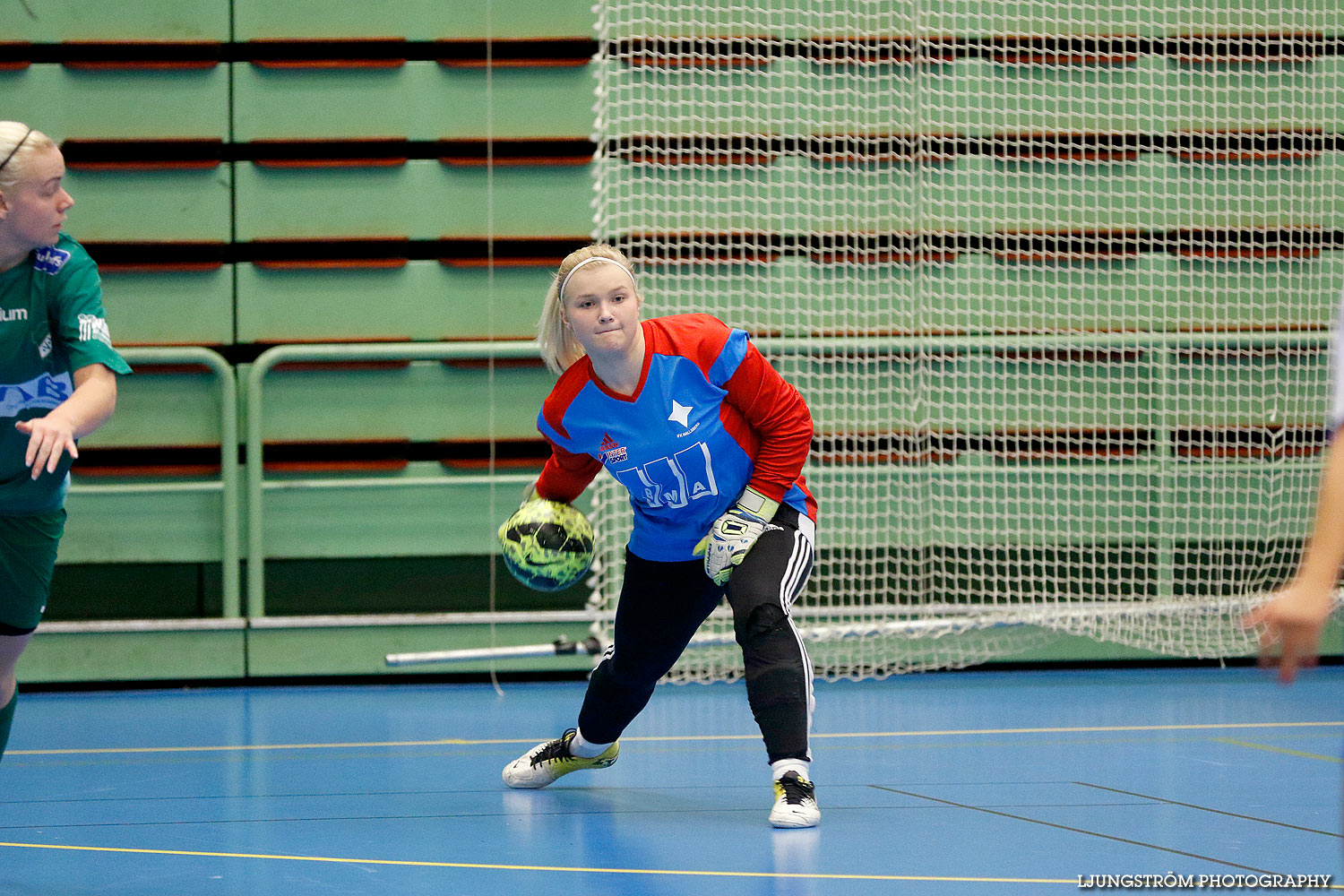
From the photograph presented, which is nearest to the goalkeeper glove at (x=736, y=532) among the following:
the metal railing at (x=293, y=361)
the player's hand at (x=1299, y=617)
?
the player's hand at (x=1299, y=617)

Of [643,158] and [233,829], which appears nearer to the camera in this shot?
[233,829]

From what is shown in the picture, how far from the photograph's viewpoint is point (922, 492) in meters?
7.02

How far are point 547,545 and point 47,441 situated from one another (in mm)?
1508

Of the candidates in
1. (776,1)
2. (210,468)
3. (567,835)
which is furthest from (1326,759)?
(210,468)

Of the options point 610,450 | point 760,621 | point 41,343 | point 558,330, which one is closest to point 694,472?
point 610,450

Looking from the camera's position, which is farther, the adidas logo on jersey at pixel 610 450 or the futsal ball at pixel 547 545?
the futsal ball at pixel 547 545

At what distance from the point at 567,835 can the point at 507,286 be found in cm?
403

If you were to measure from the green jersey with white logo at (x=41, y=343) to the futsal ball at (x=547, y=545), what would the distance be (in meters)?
1.22

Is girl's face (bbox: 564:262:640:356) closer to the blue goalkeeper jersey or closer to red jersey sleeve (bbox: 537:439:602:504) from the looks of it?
the blue goalkeeper jersey

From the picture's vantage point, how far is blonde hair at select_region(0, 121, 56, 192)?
2818 mm

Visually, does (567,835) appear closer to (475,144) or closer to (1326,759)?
(1326,759)

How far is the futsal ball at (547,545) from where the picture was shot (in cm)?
380

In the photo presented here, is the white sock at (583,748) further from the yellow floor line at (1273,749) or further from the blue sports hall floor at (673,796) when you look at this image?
the yellow floor line at (1273,749)

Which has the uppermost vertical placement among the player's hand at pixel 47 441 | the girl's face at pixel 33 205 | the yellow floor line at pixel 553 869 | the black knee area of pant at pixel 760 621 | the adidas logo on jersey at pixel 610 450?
the girl's face at pixel 33 205
